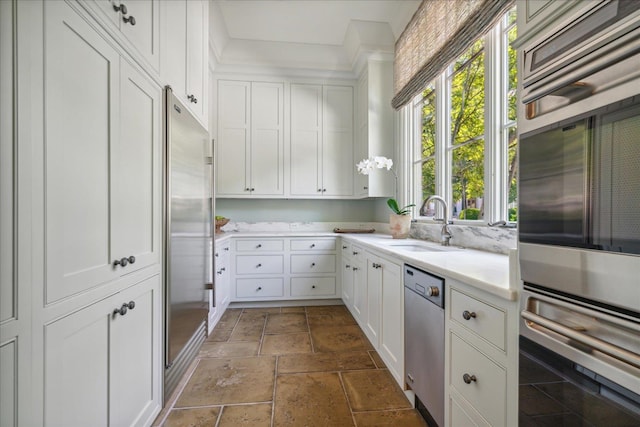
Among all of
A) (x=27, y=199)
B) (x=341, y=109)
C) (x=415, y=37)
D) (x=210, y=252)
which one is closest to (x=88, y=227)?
(x=27, y=199)

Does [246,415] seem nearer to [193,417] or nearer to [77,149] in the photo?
[193,417]

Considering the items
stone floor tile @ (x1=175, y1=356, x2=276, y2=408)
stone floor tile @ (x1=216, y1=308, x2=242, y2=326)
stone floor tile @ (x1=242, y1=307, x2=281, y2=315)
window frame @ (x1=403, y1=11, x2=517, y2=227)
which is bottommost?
stone floor tile @ (x1=242, y1=307, x2=281, y2=315)

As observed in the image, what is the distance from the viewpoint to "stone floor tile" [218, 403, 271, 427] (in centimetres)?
150

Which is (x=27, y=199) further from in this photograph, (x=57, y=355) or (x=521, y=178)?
(x=521, y=178)

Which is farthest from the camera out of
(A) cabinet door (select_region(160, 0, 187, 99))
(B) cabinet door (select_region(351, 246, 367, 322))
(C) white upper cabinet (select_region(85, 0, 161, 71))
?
(B) cabinet door (select_region(351, 246, 367, 322))

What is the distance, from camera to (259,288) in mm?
3312

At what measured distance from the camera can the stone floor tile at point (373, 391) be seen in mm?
1631

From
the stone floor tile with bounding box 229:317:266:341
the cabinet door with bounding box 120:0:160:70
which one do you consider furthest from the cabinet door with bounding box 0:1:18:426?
the stone floor tile with bounding box 229:317:266:341

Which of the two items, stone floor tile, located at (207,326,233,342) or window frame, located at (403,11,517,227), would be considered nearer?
window frame, located at (403,11,517,227)

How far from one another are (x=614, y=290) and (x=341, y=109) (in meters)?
3.52

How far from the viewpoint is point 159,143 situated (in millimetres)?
1401

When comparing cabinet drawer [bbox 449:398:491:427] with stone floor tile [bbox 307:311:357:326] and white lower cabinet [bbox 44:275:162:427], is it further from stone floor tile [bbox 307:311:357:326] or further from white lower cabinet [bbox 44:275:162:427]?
stone floor tile [bbox 307:311:357:326]

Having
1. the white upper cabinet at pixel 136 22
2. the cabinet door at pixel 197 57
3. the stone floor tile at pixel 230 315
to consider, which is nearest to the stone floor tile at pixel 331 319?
the stone floor tile at pixel 230 315

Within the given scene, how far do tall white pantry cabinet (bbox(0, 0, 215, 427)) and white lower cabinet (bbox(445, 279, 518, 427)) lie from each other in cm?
133
